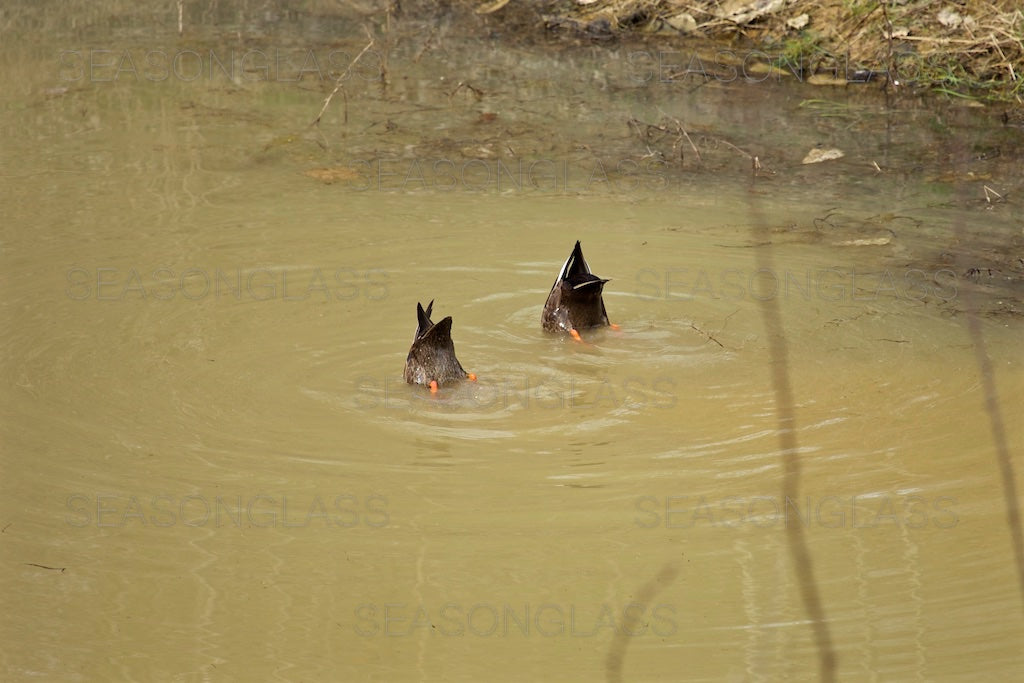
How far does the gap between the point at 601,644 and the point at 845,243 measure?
13.5ft

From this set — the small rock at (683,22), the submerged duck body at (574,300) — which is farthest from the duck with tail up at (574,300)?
the small rock at (683,22)

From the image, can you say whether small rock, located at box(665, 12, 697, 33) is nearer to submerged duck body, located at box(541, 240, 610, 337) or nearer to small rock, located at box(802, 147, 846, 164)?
small rock, located at box(802, 147, 846, 164)

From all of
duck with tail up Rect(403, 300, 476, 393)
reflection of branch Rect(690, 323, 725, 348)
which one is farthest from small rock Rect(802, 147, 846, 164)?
duck with tail up Rect(403, 300, 476, 393)

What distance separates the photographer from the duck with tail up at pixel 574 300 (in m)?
5.66

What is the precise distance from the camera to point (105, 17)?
452 inches

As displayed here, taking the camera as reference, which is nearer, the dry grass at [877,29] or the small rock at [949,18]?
the dry grass at [877,29]

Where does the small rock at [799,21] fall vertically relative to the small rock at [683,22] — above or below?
below

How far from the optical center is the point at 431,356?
5129 millimetres

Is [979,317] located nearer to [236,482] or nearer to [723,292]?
[723,292]

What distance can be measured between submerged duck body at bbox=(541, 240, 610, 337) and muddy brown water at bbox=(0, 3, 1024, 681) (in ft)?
0.33

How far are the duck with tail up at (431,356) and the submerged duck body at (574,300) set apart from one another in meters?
0.72

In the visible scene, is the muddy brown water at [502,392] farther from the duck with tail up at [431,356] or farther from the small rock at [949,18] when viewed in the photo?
the small rock at [949,18]

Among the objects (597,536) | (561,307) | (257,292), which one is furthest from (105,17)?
(597,536)

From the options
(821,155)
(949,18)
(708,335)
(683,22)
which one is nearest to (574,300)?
(708,335)
